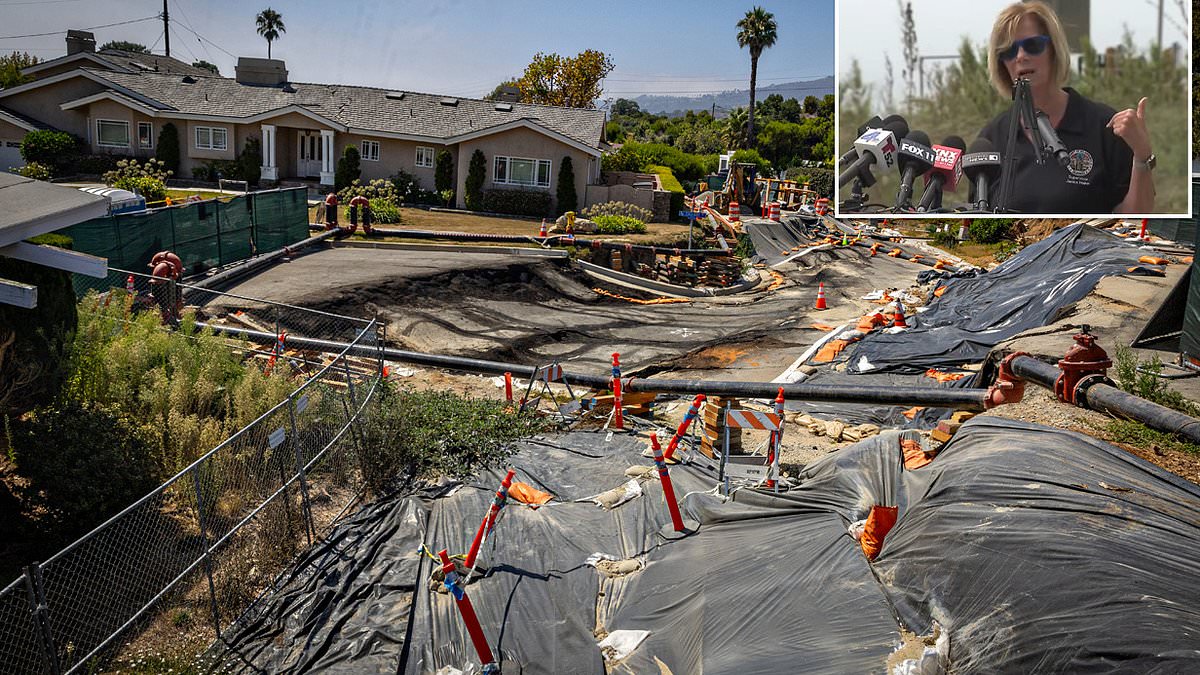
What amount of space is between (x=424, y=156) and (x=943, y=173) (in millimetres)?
29240

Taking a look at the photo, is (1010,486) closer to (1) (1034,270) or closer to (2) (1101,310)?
(2) (1101,310)

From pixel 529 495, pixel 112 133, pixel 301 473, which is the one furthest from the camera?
pixel 112 133

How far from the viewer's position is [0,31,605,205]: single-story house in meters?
38.1

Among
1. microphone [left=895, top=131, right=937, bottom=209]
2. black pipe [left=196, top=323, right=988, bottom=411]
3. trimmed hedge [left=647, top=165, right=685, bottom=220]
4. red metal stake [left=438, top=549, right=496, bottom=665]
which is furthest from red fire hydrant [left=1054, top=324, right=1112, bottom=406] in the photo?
trimmed hedge [left=647, top=165, right=685, bottom=220]

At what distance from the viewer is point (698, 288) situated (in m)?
29.0

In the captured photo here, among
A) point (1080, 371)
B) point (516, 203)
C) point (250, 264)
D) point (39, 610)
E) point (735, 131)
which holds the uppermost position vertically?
point (735, 131)

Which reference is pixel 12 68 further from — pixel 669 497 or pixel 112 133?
pixel 669 497

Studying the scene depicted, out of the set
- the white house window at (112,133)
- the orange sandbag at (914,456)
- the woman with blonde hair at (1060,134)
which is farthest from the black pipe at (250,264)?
the white house window at (112,133)

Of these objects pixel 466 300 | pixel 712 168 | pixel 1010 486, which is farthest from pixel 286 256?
pixel 712 168

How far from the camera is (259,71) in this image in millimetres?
43312

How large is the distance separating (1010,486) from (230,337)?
1342 cm

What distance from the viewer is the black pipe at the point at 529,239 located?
29047 millimetres

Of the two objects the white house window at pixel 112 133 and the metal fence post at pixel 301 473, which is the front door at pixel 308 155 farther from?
the metal fence post at pixel 301 473

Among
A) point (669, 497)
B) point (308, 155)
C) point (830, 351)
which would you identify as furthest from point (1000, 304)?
point (308, 155)
